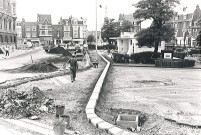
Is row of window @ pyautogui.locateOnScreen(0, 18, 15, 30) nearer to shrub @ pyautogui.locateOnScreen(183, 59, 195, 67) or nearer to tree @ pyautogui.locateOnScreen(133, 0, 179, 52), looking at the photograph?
tree @ pyautogui.locateOnScreen(133, 0, 179, 52)

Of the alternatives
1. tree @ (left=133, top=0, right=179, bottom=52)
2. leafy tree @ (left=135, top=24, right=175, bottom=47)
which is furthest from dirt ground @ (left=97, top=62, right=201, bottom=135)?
tree @ (left=133, top=0, right=179, bottom=52)

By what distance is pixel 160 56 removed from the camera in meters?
31.5

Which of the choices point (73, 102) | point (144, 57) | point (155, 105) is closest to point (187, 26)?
point (144, 57)

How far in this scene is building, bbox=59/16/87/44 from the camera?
9962 cm

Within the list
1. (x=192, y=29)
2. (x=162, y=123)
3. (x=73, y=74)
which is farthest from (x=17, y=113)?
(x=192, y=29)

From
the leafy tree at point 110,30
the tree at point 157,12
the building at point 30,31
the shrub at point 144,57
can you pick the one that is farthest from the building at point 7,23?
the tree at point 157,12

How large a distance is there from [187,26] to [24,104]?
72.9 meters

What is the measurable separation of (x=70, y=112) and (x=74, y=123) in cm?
118

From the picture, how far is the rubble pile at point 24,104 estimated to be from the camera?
829 centimetres

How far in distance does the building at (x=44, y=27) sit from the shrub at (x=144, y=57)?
69.3 m

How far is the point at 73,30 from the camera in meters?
101

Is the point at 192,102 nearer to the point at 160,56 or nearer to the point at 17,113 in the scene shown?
the point at 17,113

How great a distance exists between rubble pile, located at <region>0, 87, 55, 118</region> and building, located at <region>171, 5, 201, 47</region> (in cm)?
6262

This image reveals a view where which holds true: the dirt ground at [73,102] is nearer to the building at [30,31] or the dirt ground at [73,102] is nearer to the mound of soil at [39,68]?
the mound of soil at [39,68]
